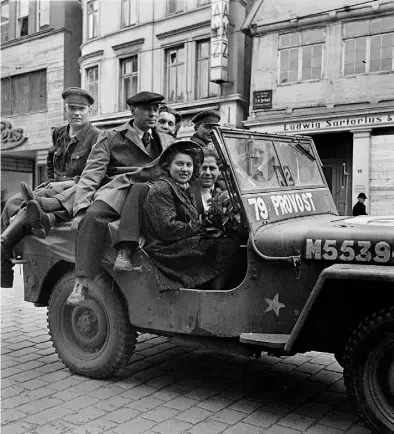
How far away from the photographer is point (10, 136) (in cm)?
766

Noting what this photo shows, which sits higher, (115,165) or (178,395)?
(115,165)

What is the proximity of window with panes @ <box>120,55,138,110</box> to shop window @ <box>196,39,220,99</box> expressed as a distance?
13.2 ft

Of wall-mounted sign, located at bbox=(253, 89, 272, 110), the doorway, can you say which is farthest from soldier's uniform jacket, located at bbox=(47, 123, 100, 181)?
wall-mounted sign, located at bbox=(253, 89, 272, 110)

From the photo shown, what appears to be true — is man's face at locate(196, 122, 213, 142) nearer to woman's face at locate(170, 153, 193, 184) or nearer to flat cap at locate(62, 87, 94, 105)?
flat cap at locate(62, 87, 94, 105)

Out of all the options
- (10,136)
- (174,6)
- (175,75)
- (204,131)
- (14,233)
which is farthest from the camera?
(175,75)

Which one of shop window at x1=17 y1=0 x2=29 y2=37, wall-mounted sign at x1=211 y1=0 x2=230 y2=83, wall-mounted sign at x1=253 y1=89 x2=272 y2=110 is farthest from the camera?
wall-mounted sign at x1=211 y1=0 x2=230 y2=83

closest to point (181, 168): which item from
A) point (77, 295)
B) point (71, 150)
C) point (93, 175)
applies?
point (93, 175)

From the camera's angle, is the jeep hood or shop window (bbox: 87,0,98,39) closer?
the jeep hood

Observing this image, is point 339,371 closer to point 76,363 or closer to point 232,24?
point 76,363

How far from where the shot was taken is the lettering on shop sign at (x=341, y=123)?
851cm

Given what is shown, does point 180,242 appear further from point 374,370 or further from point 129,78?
point 129,78

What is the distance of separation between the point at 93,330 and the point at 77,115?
1.90m

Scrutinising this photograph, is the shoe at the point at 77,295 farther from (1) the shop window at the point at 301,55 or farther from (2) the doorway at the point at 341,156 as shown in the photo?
(1) the shop window at the point at 301,55

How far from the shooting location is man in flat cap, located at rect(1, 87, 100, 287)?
4121 millimetres
